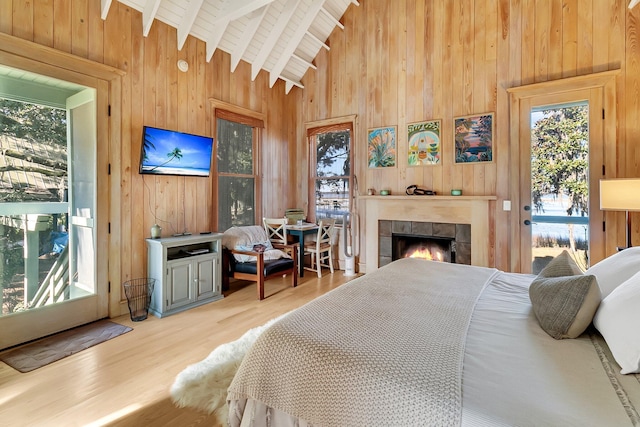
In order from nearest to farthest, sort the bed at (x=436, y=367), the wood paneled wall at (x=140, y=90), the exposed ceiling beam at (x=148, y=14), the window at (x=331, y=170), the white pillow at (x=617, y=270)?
the bed at (x=436, y=367), the white pillow at (x=617, y=270), the wood paneled wall at (x=140, y=90), the exposed ceiling beam at (x=148, y=14), the window at (x=331, y=170)

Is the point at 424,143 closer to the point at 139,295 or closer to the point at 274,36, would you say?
the point at 274,36

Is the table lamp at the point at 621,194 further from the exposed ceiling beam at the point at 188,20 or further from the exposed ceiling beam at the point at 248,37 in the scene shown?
the exposed ceiling beam at the point at 188,20

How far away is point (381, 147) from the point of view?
14.8 ft

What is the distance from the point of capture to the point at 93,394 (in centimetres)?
188

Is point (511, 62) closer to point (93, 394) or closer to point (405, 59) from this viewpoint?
point (405, 59)

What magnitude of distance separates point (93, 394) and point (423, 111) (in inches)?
173

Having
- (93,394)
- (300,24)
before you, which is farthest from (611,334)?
(300,24)

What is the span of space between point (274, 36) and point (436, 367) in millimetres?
4416

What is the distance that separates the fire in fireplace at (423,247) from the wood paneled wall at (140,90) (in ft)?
8.53

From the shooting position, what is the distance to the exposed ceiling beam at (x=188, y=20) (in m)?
3.27

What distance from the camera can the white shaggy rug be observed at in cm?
177

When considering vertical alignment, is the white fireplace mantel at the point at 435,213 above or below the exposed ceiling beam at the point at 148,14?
below

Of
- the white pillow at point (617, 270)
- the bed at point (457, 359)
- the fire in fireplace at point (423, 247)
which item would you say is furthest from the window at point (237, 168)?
the white pillow at point (617, 270)

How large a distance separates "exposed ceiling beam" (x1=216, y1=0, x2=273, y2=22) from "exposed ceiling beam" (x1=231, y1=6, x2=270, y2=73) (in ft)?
1.44
